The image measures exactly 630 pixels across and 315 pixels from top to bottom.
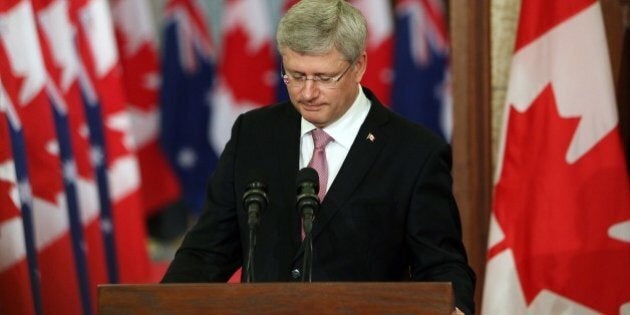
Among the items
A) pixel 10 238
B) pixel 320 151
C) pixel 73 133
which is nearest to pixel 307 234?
pixel 320 151

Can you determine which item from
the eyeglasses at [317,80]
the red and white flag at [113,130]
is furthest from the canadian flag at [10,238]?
the eyeglasses at [317,80]

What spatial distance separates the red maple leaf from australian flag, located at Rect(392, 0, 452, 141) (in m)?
1.85

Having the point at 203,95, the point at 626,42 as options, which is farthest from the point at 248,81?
the point at 626,42

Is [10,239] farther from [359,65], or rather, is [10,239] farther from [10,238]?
[359,65]

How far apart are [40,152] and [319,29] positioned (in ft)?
5.68

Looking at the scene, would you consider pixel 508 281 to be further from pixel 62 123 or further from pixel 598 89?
pixel 62 123

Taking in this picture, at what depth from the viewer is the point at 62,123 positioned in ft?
13.8

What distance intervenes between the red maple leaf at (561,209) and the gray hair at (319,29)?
1336mm

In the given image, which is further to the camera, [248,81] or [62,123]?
[248,81]

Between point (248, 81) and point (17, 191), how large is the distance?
2.39 metres

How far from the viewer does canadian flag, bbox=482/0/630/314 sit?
354 cm

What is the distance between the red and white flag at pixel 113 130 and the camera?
14.8ft

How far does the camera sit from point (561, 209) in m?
3.62

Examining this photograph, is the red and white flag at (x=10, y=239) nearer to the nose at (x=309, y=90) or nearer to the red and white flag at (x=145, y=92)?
the nose at (x=309, y=90)
